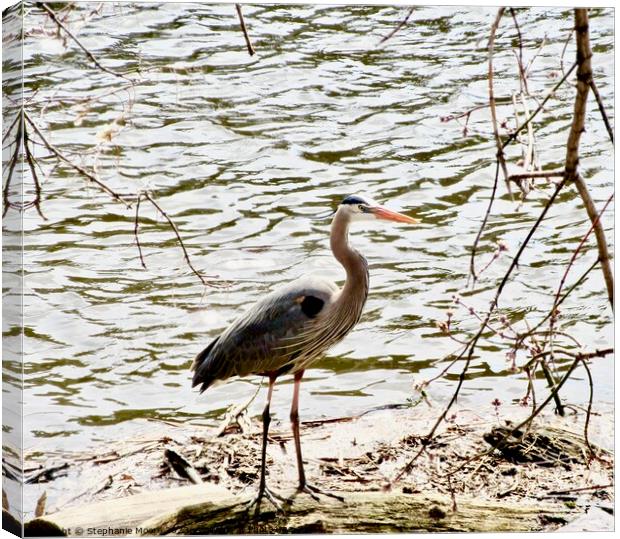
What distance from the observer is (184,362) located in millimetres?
3965

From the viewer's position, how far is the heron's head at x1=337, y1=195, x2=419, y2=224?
3.92m

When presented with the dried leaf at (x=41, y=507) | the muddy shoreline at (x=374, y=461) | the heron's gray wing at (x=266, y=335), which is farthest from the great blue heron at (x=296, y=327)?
the dried leaf at (x=41, y=507)

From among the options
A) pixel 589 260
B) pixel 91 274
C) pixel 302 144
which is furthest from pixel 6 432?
pixel 589 260

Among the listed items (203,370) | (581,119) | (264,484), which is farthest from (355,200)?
(581,119)

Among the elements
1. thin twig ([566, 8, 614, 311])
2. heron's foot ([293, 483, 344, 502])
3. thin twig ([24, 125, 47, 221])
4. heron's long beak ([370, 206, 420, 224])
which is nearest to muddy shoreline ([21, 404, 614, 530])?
heron's foot ([293, 483, 344, 502])

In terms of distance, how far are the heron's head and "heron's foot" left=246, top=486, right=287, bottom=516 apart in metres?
1.04

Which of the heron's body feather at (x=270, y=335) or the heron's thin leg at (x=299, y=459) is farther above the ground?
the heron's body feather at (x=270, y=335)

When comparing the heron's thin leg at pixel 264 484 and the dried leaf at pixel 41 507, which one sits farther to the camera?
the heron's thin leg at pixel 264 484

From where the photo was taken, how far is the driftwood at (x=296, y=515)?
147 inches

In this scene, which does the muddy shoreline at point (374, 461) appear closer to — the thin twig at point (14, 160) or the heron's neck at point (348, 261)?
the heron's neck at point (348, 261)

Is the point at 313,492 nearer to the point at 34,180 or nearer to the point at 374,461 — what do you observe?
the point at 374,461

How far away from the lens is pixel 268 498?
153 inches

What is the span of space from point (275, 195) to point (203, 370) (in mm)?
711

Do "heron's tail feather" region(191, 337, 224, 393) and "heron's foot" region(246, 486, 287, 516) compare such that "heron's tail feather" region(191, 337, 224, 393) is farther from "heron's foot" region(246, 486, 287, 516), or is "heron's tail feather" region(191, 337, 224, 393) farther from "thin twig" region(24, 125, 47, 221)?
"thin twig" region(24, 125, 47, 221)
